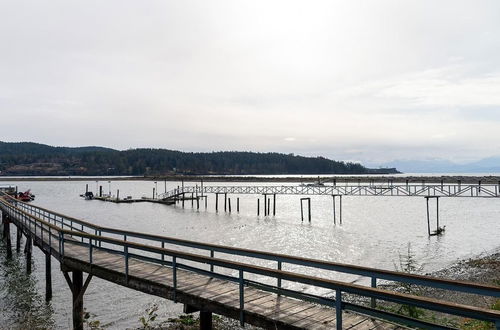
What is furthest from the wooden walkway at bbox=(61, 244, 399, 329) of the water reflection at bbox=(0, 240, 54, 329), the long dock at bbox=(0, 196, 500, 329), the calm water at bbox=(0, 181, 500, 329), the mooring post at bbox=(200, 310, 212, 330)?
the water reflection at bbox=(0, 240, 54, 329)

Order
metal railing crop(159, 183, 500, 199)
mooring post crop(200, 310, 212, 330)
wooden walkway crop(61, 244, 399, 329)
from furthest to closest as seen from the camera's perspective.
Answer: metal railing crop(159, 183, 500, 199) → mooring post crop(200, 310, 212, 330) → wooden walkway crop(61, 244, 399, 329)

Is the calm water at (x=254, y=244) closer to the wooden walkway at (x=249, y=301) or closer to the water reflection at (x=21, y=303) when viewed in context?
the water reflection at (x=21, y=303)

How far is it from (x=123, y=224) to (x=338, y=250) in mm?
27802

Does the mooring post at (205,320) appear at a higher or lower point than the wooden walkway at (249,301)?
lower

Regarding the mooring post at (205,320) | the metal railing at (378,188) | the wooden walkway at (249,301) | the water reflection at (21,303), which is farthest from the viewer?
the metal railing at (378,188)

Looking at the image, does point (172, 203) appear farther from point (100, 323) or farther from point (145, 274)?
point (145, 274)

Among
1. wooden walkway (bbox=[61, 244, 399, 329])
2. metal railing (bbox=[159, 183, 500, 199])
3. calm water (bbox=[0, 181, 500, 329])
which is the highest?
wooden walkway (bbox=[61, 244, 399, 329])

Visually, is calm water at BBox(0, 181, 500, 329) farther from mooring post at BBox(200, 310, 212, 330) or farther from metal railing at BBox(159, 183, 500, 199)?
mooring post at BBox(200, 310, 212, 330)

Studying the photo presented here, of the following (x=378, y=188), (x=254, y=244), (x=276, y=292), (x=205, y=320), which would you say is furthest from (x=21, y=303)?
(x=378, y=188)

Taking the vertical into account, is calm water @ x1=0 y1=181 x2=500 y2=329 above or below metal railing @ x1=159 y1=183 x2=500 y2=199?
below

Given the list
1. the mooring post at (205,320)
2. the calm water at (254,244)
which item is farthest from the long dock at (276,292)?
the calm water at (254,244)

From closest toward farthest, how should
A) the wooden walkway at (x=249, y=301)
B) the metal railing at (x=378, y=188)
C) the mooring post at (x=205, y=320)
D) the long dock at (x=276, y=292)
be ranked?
the long dock at (x=276, y=292)
the wooden walkway at (x=249, y=301)
the mooring post at (x=205, y=320)
the metal railing at (x=378, y=188)

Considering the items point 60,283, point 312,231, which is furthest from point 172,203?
point 60,283

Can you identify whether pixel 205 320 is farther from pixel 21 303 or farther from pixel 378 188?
pixel 378 188
